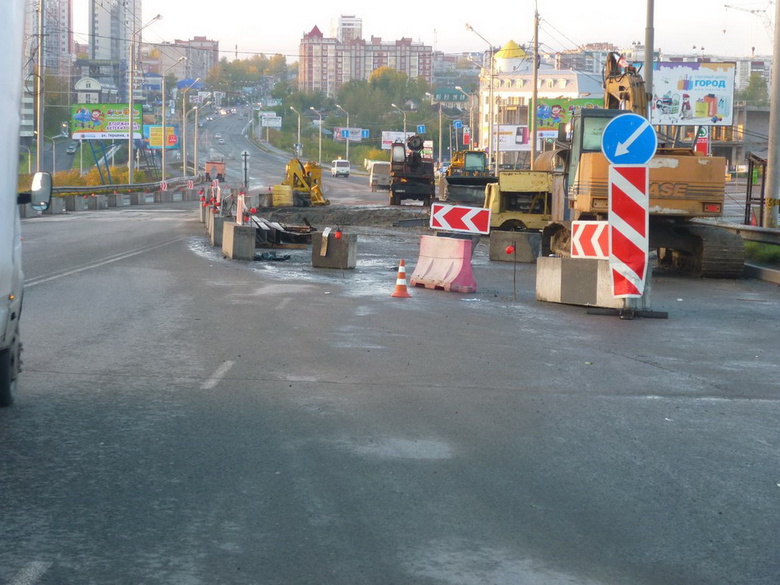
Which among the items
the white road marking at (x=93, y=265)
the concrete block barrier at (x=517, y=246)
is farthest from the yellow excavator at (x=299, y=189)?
the concrete block barrier at (x=517, y=246)

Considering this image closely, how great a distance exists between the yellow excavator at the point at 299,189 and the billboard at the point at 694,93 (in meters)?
26.9

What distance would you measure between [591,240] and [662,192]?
5408 mm

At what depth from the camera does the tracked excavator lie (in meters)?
21.5

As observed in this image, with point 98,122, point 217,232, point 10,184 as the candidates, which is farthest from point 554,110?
point 10,184

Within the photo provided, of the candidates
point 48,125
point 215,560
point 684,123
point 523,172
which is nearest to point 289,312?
point 215,560

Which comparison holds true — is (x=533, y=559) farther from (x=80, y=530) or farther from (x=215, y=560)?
(x=80, y=530)

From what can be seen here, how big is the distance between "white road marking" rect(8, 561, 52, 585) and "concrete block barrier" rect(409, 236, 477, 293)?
1378 cm

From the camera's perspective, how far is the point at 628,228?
1533 cm

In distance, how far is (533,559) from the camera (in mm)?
5387

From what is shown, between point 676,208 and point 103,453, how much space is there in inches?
644

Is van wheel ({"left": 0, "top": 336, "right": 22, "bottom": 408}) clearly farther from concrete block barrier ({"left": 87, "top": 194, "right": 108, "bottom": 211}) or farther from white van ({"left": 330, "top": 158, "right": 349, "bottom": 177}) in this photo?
white van ({"left": 330, "top": 158, "right": 349, "bottom": 177})

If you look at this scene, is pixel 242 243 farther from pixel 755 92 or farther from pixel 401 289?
pixel 755 92

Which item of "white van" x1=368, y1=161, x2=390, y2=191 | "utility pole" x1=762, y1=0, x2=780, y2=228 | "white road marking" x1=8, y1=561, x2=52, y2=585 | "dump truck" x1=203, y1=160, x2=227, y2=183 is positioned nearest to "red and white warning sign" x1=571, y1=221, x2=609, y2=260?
"utility pole" x1=762, y1=0, x2=780, y2=228

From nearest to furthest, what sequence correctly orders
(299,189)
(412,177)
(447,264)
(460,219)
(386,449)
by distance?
(386,449)
(447,264)
(460,219)
(299,189)
(412,177)
